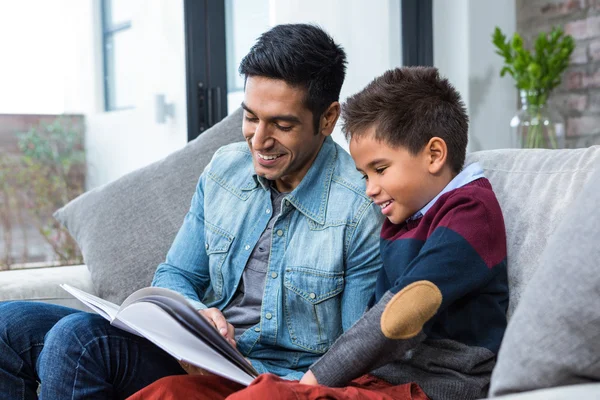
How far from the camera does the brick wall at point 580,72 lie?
3.18 metres

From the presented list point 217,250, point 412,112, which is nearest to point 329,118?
point 412,112

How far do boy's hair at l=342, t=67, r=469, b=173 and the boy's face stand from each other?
1cm

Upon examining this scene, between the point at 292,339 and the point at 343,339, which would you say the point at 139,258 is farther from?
the point at 343,339

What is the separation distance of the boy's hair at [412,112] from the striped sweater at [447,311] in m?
0.09

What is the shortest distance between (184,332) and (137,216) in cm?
81

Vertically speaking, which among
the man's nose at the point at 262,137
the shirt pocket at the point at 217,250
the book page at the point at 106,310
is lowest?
the book page at the point at 106,310

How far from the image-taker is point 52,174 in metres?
2.74

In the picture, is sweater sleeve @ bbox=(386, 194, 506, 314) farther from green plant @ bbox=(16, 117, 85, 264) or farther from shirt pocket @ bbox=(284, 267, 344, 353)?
green plant @ bbox=(16, 117, 85, 264)

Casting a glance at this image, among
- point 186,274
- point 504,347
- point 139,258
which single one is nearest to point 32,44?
point 139,258

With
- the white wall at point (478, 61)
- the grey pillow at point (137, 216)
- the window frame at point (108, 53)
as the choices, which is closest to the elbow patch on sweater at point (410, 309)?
the grey pillow at point (137, 216)

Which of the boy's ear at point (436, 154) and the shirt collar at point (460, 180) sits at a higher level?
the boy's ear at point (436, 154)

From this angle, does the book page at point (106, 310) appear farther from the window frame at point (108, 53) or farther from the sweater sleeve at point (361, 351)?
the window frame at point (108, 53)

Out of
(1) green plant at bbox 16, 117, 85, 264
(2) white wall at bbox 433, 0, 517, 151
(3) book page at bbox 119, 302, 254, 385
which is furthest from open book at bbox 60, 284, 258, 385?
(2) white wall at bbox 433, 0, 517, 151

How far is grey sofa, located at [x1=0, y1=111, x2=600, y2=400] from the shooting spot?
4.05ft
